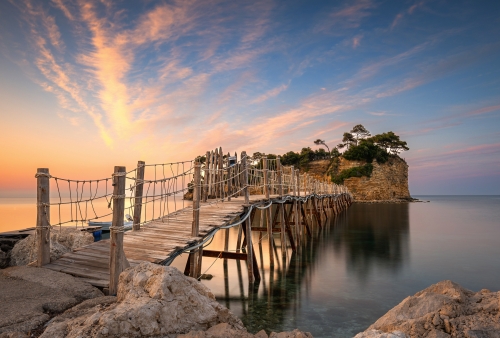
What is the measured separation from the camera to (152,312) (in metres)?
2.89

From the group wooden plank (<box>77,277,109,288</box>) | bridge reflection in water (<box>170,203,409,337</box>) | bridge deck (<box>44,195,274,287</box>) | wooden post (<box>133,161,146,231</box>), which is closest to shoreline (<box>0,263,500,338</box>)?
wooden plank (<box>77,277,109,288</box>)

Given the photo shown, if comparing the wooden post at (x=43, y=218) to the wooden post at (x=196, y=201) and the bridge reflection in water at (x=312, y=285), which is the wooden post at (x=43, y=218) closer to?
the wooden post at (x=196, y=201)

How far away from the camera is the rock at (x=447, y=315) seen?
2861 millimetres

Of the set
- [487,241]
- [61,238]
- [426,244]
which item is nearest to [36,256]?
[61,238]

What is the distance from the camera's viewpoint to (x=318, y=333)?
7047mm

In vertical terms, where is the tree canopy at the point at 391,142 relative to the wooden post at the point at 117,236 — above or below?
above

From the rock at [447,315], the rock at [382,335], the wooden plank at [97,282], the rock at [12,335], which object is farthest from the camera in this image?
the wooden plank at [97,282]

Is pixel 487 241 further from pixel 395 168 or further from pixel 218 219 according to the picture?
pixel 395 168

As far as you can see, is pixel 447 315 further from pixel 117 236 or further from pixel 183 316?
pixel 117 236

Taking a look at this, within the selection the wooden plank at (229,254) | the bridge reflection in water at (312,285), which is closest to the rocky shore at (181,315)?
the bridge reflection in water at (312,285)

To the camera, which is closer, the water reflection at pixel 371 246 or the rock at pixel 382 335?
the rock at pixel 382 335

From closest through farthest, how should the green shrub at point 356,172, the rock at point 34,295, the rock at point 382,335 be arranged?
the rock at point 382,335
the rock at point 34,295
the green shrub at point 356,172

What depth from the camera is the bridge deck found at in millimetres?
5355

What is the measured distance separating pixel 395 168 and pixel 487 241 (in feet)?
144
